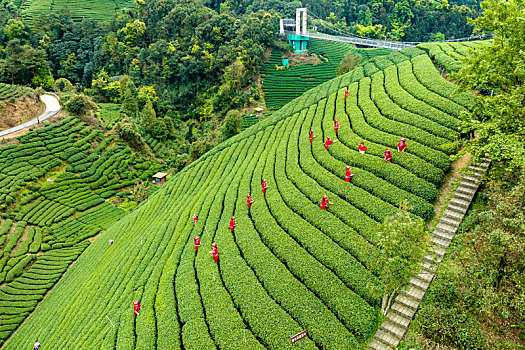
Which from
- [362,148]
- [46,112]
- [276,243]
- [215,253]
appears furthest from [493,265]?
[46,112]

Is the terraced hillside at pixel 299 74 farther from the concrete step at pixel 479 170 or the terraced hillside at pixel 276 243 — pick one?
the concrete step at pixel 479 170

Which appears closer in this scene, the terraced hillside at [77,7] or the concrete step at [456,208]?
the concrete step at [456,208]

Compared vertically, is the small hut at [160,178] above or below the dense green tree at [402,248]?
below

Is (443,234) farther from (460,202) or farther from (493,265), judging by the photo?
(493,265)

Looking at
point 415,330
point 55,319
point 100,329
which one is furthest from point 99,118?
point 415,330

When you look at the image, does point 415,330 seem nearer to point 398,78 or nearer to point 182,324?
point 182,324

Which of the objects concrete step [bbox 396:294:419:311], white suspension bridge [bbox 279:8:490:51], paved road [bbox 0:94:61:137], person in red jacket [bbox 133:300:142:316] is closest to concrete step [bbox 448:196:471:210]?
concrete step [bbox 396:294:419:311]

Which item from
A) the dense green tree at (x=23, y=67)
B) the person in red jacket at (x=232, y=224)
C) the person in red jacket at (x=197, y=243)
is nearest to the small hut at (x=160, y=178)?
the person in red jacket at (x=197, y=243)

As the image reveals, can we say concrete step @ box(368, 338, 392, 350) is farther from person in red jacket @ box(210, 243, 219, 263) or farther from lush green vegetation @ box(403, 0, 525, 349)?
person in red jacket @ box(210, 243, 219, 263)
